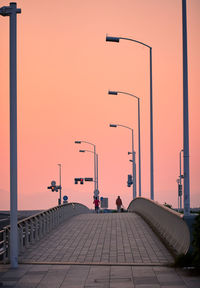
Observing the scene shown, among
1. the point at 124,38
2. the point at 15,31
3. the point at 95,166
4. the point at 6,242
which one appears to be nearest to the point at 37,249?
the point at 6,242

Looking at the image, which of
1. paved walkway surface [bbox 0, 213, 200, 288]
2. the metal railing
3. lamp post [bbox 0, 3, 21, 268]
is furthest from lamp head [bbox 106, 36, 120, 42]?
lamp post [bbox 0, 3, 21, 268]

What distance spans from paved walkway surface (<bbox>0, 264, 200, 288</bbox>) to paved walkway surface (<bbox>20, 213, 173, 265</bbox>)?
37.0 inches

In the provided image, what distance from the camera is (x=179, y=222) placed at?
1491 cm

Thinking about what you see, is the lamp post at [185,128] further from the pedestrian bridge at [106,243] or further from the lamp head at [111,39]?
the lamp head at [111,39]

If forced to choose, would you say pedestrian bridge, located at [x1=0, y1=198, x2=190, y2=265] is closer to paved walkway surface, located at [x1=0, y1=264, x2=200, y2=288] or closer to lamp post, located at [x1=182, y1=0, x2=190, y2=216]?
lamp post, located at [x1=182, y1=0, x2=190, y2=216]

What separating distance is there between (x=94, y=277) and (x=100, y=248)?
203 inches

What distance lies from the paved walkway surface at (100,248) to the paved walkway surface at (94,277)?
3.09 feet

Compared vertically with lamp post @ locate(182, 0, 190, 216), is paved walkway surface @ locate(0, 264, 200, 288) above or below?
below

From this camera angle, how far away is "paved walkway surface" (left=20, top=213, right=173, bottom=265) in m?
14.5

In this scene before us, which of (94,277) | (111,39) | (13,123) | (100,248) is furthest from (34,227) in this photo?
(111,39)

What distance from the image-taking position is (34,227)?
63.6 feet

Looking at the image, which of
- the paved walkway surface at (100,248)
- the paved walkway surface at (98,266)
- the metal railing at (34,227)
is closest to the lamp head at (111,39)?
the metal railing at (34,227)

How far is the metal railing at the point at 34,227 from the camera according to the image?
14.7 metres

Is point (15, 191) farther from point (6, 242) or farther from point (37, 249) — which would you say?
point (37, 249)
